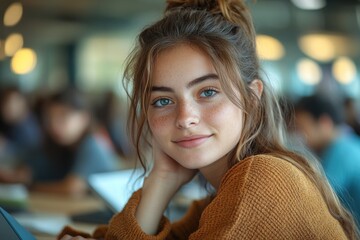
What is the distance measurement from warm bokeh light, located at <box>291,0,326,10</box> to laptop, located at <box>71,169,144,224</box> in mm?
6858

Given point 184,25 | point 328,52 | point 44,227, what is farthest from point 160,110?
point 328,52

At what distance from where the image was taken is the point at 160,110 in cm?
122

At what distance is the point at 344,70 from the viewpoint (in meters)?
8.62

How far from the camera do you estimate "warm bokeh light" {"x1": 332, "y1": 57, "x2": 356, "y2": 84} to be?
8.53 m

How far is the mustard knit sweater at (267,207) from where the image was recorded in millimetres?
1002

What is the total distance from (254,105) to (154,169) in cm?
31

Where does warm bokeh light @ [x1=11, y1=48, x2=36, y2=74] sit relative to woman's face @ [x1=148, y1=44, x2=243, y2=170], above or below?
below

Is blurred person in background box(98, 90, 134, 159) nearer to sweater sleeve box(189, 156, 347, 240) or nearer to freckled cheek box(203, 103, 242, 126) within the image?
freckled cheek box(203, 103, 242, 126)

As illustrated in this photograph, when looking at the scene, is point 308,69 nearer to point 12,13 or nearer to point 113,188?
point 12,13

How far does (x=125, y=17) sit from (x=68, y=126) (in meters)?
5.12

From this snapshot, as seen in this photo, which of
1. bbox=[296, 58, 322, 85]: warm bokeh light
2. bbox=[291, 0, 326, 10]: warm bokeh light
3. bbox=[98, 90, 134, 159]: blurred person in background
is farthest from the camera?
bbox=[296, 58, 322, 85]: warm bokeh light

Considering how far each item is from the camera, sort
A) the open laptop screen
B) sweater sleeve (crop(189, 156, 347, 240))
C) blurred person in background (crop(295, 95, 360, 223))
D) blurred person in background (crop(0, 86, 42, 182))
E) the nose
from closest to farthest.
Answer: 1. sweater sleeve (crop(189, 156, 347, 240))
2. the nose
3. the open laptop screen
4. blurred person in background (crop(295, 95, 360, 223))
5. blurred person in background (crop(0, 86, 42, 182))

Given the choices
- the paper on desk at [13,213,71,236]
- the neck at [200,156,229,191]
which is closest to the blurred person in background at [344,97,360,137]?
the paper on desk at [13,213,71,236]

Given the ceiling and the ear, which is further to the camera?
the ceiling
